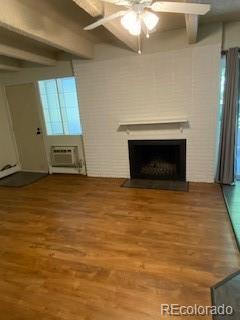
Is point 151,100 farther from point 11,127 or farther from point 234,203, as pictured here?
point 11,127

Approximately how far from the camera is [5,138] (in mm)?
5066

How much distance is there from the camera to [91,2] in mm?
1967

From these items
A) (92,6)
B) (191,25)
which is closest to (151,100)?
(191,25)

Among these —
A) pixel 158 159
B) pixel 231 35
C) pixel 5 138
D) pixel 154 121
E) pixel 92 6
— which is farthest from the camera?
pixel 5 138

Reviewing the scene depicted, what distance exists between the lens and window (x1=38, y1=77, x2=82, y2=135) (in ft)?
14.6

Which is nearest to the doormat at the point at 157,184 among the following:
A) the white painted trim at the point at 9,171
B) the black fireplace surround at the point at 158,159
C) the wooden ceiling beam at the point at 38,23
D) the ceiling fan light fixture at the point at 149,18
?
the black fireplace surround at the point at 158,159

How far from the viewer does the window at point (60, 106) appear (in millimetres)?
4444

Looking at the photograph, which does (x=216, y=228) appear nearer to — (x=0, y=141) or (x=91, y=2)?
(x=91, y=2)

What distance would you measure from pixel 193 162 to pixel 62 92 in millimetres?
2841

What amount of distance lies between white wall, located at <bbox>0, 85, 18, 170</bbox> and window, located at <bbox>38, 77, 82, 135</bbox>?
1.00 meters

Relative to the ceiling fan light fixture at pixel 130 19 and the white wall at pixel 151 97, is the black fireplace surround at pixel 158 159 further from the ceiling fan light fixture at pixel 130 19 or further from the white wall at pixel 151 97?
the ceiling fan light fixture at pixel 130 19

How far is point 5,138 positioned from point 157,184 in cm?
352

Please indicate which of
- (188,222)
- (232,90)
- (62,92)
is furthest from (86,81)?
(188,222)

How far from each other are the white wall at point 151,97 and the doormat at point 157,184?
0.23 m
